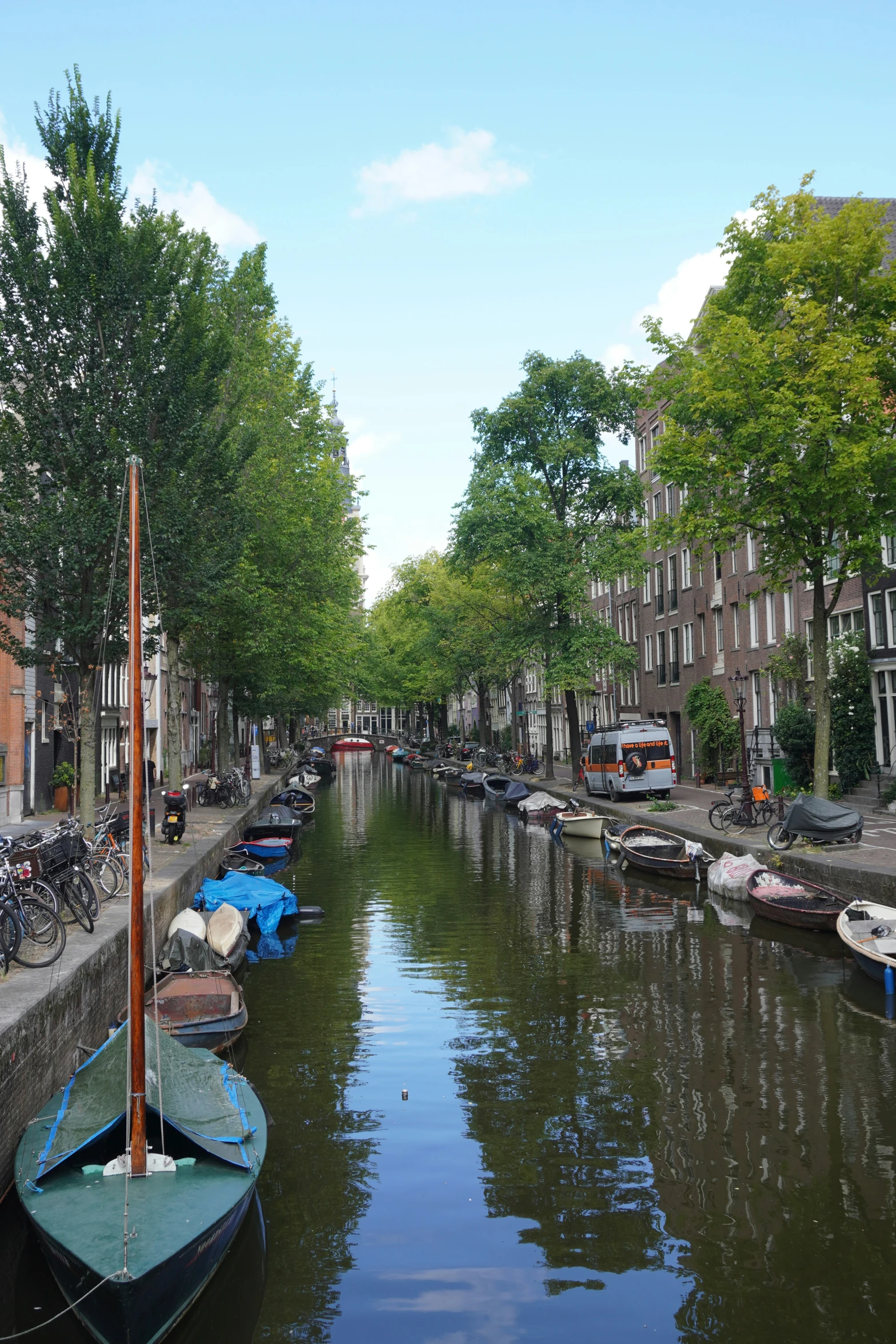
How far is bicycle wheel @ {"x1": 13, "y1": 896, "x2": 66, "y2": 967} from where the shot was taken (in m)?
13.9

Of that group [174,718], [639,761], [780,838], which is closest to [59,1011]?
[780,838]

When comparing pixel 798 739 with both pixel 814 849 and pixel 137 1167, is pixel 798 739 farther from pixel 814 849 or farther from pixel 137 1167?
pixel 137 1167

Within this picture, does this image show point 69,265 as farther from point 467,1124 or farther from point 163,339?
point 467,1124

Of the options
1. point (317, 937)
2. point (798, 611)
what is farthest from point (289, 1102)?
point (798, 611)

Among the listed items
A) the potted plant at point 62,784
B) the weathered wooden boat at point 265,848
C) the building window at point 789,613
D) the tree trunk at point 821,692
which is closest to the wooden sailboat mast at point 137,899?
the tree trunk at point 821,692

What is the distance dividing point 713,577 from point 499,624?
1044 cm

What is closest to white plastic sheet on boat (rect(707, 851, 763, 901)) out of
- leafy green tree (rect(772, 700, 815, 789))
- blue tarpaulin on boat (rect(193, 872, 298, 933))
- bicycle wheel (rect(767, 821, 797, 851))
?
bicycle wheel (rect(767, 821, 797, 851))

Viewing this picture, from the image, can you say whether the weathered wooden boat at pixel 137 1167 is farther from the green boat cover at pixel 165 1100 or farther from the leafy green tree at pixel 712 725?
the leafy green tree at pixel 712 725

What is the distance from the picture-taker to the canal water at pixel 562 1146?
8531mm

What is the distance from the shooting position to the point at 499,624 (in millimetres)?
55125

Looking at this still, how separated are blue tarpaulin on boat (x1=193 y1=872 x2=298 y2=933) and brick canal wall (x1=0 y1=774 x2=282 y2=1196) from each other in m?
1.97

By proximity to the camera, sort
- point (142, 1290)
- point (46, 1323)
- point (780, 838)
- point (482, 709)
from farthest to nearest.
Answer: point (482, 709) → point (780, 838) → point (46, 1323) → point (142, 1290)

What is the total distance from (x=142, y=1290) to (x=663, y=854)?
2538 centimetres

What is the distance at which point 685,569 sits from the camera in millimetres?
54562
